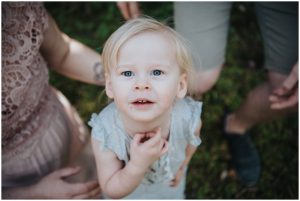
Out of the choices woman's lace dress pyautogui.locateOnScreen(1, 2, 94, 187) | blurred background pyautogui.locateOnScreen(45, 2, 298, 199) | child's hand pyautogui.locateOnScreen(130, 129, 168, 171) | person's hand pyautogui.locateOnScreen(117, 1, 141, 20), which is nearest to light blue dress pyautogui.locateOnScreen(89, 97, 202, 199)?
child's hand pyautogui.locateOnScreen(130, 129, 168, 171)

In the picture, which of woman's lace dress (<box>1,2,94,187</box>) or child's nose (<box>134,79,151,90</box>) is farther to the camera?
woman's lace dress (<box>1,2,94,187</box>)

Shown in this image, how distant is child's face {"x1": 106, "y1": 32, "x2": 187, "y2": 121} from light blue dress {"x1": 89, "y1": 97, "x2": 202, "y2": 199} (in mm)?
223

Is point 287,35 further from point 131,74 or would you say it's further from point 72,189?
point 72,189

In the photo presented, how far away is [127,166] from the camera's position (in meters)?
1.38

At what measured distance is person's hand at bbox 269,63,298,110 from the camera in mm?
1959

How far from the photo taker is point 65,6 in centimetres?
344

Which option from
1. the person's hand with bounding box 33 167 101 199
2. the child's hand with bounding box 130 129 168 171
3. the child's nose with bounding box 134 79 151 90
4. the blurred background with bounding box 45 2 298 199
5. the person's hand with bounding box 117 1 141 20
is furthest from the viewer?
the blurred background with bounding box 45 2 298 199

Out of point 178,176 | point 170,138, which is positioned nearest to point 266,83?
point 178,176

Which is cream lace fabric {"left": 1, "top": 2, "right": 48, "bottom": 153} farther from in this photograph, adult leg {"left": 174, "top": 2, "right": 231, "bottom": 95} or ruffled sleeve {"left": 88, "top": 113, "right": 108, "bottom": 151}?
adult leg {"left": 174, "top": 2, "right": 231, "bottom": 95}

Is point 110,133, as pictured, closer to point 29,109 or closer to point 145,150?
point 145,150

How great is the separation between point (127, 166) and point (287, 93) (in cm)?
110

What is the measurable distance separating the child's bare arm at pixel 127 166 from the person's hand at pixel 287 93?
2.91ft

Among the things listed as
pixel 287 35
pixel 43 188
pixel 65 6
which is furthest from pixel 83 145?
pixel 65 6

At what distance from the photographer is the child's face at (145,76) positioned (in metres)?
1.21
